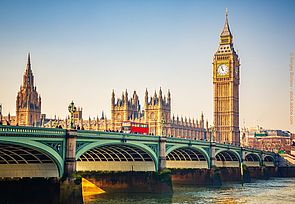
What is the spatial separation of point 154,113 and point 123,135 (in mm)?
81961

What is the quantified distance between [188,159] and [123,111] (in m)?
65.9

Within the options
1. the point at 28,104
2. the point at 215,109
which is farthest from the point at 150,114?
the point at 28,104

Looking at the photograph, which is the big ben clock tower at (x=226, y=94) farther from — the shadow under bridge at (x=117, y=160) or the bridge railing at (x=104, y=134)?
the bridge railing at (x=104, y=134)

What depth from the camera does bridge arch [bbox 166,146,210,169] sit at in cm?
6431

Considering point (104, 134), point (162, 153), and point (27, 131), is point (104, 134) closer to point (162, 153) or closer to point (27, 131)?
point (27, 131)

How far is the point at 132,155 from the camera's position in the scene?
177 feet

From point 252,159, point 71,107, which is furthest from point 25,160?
point 252,159

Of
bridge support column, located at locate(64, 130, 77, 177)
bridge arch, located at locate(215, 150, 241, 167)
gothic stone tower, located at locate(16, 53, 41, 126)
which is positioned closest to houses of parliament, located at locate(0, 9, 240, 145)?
gothic stone tower, located at locate(16, 53, 41, 126)

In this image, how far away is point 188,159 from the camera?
219 feet

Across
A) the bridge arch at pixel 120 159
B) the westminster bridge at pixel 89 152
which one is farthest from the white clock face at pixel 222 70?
the bridge arch at pixel 120 159

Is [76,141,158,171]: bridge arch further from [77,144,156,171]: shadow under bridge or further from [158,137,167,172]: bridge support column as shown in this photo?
[158,137,167,172]: bridge support column

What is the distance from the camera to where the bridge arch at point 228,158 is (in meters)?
76.3

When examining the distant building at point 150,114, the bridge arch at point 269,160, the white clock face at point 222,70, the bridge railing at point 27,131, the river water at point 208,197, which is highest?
the white clock face at point 222,70

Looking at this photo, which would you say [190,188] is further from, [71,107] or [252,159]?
[252,159]
